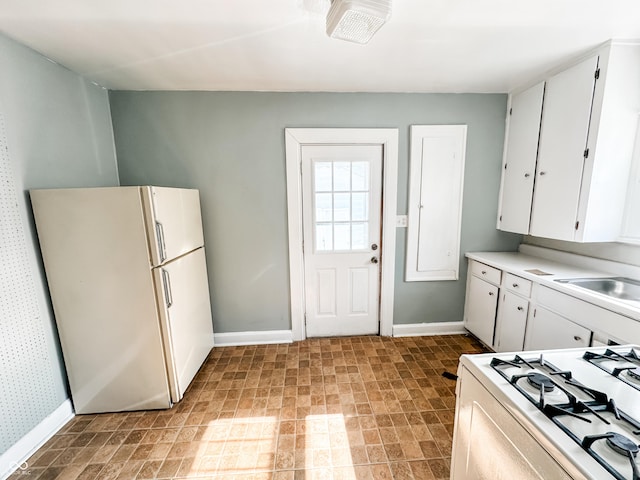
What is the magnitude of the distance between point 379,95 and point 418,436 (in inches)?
108

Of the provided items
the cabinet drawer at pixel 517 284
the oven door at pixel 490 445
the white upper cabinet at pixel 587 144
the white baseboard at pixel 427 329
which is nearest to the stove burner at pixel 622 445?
the oven door at pixel 490 445

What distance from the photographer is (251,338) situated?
109 inches

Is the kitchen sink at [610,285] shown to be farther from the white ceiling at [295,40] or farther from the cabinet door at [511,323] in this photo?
the white ceiling at [295,40]

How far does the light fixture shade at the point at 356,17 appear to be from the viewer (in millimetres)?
1188

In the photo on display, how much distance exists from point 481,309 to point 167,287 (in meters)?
2.76

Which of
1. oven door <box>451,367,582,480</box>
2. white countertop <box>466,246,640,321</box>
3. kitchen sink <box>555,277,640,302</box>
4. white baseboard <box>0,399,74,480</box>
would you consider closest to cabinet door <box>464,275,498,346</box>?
white countertop <box>466,246,640,321</box>

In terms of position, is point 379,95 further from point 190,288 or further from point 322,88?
point 190,288

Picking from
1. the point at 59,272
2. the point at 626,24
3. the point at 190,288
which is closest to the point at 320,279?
the point at 190,288

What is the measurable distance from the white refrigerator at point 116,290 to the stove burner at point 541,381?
78.5 inches

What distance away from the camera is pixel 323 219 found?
2.68 m

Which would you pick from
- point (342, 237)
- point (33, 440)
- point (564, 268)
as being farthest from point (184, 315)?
point (564, 268)

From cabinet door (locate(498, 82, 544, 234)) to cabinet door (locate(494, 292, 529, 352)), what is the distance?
0.69 meters

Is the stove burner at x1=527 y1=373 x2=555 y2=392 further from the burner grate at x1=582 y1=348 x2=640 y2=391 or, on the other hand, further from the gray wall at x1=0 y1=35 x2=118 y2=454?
the gray wall at x1=0 y1=35 x2=118 y2=454

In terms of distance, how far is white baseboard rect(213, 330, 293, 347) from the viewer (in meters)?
2.75
